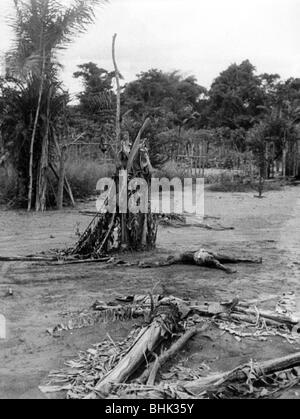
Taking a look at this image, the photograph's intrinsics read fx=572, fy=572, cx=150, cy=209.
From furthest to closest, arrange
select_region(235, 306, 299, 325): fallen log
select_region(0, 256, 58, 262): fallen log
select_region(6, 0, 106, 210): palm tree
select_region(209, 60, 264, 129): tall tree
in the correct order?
select_region(209, 60, 264, 129): tall tree, select_region(6, 0, 106, 210): palm tree, select_region(0, 256, 58, 262): fallen log, select_region(235, 306, 299, 325): fallen log

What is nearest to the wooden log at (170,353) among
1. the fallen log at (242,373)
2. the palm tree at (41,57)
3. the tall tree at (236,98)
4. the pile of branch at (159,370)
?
the pile of branch at (159,370)

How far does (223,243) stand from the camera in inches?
304

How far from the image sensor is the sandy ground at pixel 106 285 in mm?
3512

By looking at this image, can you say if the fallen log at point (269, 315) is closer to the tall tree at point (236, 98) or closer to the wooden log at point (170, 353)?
the wooden log at point (170, 353)

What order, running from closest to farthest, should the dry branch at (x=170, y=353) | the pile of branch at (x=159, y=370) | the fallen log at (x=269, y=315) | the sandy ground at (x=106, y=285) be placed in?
the pile of branch at (x=159, y=370)
the dry branch at (x=170, y=353)
the sandy ground at (x=106, y=285)
the fallen log at (x=269, y=315)

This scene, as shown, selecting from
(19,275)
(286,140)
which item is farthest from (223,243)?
(286,140)

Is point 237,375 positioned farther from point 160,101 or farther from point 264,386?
point 160,101

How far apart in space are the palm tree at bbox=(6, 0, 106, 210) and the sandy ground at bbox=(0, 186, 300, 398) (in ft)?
4.96

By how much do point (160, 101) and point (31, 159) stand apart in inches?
923

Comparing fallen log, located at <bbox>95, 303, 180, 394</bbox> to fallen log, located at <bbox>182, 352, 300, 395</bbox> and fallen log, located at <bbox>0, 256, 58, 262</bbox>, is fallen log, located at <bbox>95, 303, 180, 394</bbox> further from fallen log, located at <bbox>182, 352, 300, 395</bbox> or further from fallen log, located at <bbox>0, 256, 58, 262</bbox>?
fallen log, located at <bbox>0, 256, 58, 262</bbox>

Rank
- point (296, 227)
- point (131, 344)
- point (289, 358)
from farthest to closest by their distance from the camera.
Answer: point (296, 227), point (131, 344), point (289, 358)

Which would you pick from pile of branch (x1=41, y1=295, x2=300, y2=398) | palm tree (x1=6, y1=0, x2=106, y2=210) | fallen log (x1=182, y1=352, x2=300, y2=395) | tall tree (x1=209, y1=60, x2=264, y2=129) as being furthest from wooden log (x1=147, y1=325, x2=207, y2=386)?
tall tree (x1=209, y1=60, x2=264, y2=129)

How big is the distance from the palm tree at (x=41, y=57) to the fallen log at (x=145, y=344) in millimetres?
7901

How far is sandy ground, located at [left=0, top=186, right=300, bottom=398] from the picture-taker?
11.5 feet
